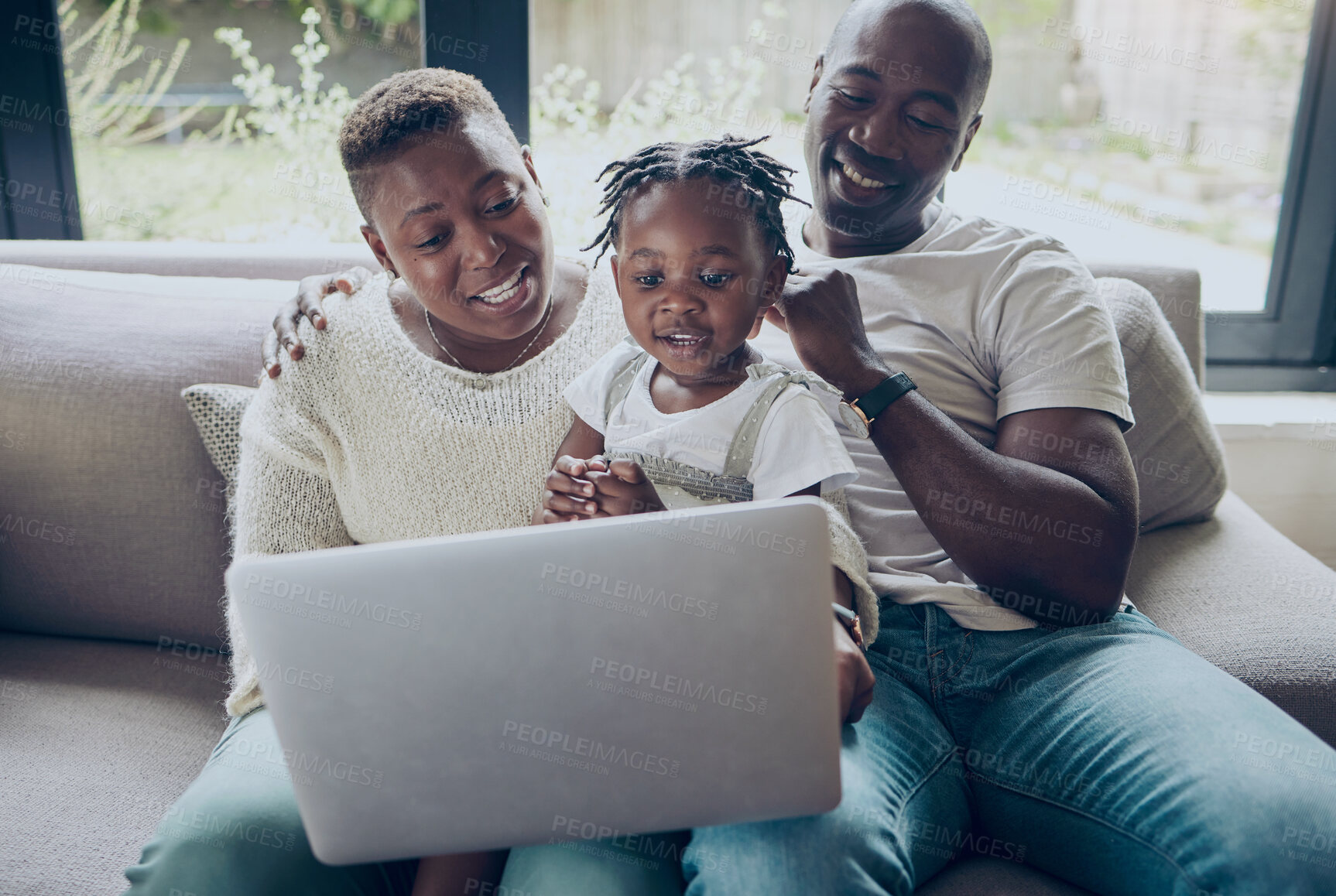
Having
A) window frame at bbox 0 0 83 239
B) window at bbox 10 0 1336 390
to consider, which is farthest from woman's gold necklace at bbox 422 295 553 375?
window frame at bbox 0 0 83 239

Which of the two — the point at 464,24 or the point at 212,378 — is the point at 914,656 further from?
the point at 464,24

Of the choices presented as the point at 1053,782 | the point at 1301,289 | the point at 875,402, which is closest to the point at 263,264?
the point at 875,402

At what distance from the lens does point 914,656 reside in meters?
1.16

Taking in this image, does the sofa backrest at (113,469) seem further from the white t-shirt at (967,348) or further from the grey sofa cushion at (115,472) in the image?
the white t-shirt at (967,348)

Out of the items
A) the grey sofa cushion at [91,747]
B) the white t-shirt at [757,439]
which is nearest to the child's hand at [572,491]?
the white t-shirt at [757,439]

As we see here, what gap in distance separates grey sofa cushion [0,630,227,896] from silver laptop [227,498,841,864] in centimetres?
53

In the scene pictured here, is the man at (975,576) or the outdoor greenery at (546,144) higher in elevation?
the outdoor greenery at (546,144)

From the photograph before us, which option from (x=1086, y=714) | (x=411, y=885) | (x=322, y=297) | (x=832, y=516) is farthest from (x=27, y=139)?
(x=1086, y=714)

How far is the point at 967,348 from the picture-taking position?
50.3 inches

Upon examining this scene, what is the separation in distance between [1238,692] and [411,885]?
95 centimetres

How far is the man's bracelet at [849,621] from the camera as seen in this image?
3.31 ft

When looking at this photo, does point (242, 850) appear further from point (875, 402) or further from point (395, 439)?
point (875, 402)

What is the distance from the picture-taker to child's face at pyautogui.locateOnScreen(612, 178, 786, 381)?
1.03 metres

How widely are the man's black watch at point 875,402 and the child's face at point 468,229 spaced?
45cm
